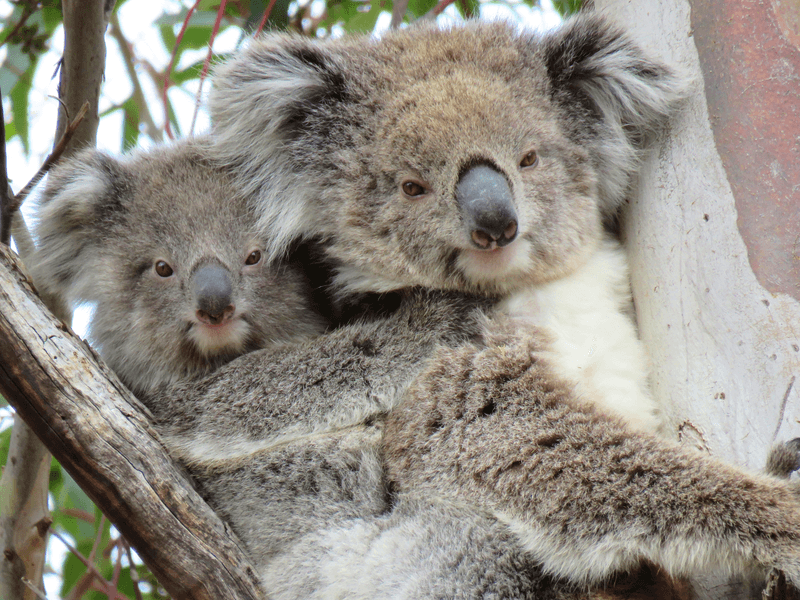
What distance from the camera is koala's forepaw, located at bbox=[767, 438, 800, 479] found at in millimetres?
1854

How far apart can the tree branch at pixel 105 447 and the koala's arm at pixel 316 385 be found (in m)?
0.34

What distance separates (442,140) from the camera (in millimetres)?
2250

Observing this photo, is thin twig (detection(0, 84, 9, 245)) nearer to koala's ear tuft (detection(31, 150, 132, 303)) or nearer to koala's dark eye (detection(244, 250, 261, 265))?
koala's ear tuft (detection(31, 150, 132, 303))

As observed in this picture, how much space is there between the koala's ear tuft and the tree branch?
0.66 metres

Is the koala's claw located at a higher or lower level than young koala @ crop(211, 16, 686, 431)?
lower

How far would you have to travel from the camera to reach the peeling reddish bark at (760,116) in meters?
1.93

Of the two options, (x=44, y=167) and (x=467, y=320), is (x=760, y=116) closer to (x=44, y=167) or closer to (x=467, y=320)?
(x=467, y=320)

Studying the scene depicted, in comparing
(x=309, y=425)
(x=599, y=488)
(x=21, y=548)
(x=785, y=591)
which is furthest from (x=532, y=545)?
(x=21, y=548)

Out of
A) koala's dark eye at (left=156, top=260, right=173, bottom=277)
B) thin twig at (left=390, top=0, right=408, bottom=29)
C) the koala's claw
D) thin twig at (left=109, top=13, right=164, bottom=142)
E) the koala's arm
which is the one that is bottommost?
the koala's claw

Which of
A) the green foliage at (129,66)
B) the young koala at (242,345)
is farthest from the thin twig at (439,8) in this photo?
the young koala at (242,345)

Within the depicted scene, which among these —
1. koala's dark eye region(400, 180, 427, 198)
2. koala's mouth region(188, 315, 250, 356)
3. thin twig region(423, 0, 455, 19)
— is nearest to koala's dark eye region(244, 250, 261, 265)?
koala's mouth region(188, 315, 250, 356)

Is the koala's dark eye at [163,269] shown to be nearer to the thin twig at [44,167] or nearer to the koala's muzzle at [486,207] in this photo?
the thin twig at [44,167]

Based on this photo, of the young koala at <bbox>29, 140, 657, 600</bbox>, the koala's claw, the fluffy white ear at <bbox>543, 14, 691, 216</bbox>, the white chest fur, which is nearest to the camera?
the koala's claw

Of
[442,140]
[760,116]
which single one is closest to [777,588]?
[760,116]
